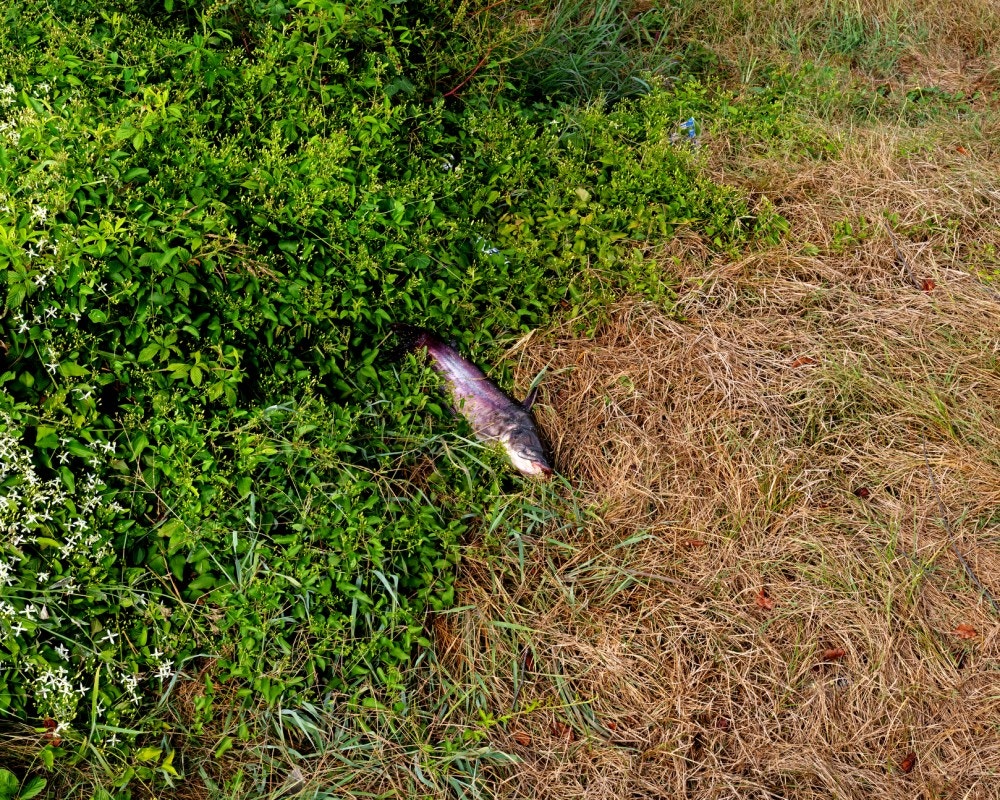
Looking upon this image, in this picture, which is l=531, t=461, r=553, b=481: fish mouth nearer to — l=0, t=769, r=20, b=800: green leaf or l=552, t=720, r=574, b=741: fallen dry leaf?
l=552, t=720, r=574, b=741: fallen dry leaf

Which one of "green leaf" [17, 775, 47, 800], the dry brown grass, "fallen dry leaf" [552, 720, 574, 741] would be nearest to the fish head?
"fallen dry leaf" [552, 720, 574, 741]

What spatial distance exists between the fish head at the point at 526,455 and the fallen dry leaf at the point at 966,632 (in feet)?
4.81

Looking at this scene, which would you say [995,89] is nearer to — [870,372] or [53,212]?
[870,372]

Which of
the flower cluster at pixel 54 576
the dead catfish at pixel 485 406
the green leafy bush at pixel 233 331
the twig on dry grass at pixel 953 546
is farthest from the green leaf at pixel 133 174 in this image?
the twig on dry grass at pixel 953 546

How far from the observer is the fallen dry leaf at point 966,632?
299 cm

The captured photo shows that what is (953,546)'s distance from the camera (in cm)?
319

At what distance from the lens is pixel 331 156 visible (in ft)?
11.1

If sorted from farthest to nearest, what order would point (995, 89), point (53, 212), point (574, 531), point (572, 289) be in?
point (995, 89), point (572, 289), point (574, 531), point (53, 212)

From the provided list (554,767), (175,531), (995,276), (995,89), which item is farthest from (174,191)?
(995,89)

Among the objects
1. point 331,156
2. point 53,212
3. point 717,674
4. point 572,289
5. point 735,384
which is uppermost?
point 53,212

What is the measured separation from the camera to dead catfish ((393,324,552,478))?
337 centimetres

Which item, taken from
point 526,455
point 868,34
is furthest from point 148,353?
point 868,34

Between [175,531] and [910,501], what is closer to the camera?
[175,531]

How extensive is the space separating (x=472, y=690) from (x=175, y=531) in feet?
3.36
